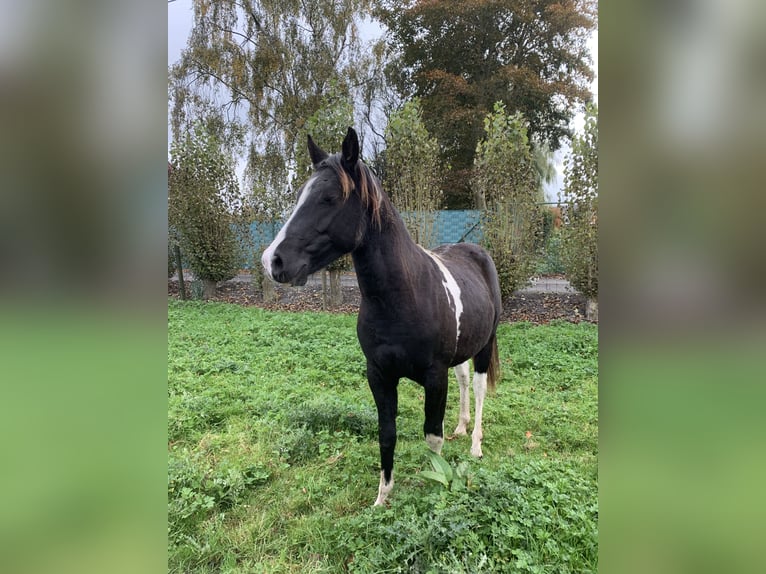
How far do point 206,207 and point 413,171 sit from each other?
4054 mm

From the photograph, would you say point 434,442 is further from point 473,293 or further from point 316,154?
point 316,154

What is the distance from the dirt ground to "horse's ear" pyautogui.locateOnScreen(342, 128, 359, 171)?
4.33 meters

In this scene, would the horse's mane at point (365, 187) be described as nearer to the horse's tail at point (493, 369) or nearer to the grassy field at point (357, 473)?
the grassy field at point (357, 473)

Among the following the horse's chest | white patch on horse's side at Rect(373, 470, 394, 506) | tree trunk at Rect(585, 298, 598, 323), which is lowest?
white patch on horse's side at Rect(373, 470, 394, 506)

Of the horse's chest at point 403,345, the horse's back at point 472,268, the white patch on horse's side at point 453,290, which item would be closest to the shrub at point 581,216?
the horse's back at point 472,268

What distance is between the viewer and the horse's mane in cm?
172

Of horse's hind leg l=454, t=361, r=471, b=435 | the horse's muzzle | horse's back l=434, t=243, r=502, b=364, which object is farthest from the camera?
horse's hind leg l=454, t=361, r=471, b=435

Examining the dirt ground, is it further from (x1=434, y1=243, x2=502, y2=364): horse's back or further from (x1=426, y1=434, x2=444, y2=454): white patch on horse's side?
(x1=426, y1=434, x2=444, y2=454): white patch on horse's side

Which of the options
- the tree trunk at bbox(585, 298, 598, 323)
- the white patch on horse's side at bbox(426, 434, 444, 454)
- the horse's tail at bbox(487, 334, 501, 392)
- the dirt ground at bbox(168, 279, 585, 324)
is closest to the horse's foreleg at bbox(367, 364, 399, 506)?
the white patch on horse's side at bbox(426, 434, 444, 454)

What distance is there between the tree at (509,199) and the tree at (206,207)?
4.60 metres

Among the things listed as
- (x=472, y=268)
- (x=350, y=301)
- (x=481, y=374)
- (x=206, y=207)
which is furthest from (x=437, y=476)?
(x=206, y=207)

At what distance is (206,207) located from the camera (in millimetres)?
7039
